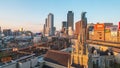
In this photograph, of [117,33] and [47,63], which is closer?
[47,63]

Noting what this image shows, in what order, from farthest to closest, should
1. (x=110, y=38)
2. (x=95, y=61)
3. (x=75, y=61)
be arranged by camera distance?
(x=110, y=38)
(x=95, y=61)
(x=75, y=61)

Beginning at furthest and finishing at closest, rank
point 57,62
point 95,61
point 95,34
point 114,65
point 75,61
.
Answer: point 95,34 → point 114,65 → point 95,61 → point 57,62 → point 75,61

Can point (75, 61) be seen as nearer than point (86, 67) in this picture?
No

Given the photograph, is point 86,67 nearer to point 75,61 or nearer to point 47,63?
point 75,61

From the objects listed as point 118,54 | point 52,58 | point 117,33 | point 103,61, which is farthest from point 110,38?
point 52,58

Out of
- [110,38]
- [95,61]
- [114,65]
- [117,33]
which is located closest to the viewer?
[95,61]

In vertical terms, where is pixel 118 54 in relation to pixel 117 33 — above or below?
below

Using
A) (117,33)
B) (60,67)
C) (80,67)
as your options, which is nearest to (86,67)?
(80,67)

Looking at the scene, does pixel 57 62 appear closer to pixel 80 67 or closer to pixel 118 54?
pixel 80 67

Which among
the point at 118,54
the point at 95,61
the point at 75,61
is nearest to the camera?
the point at 75,61
